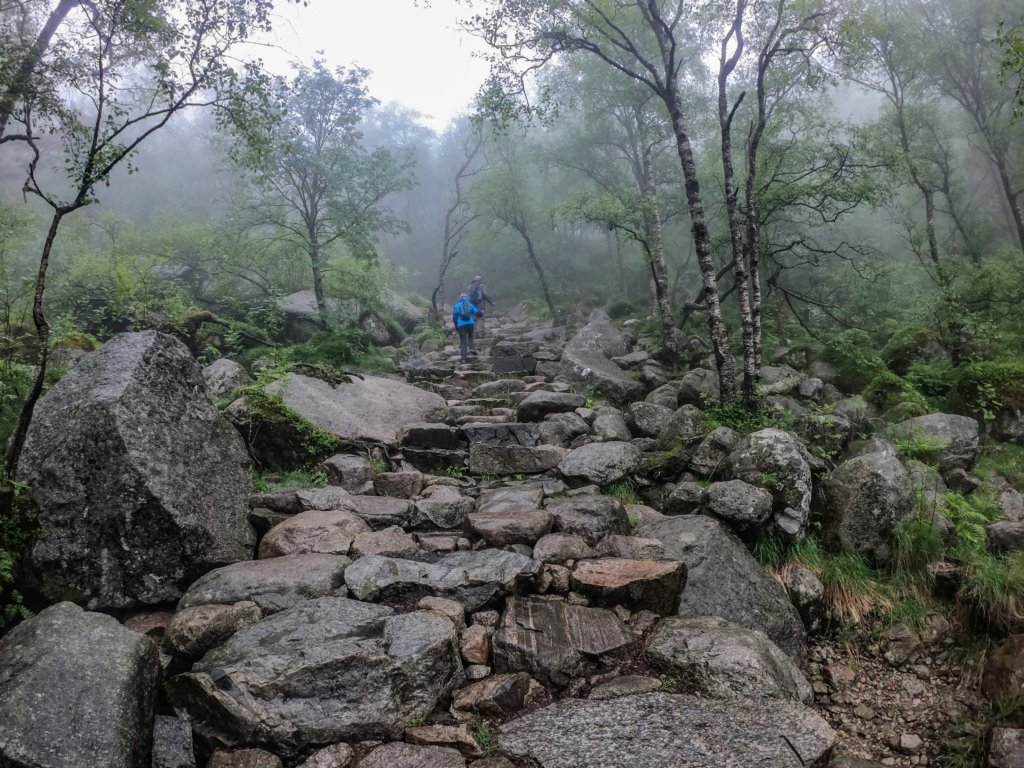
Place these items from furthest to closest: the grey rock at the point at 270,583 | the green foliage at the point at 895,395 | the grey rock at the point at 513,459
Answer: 1. the green foliage at the point at 895,395
2. the grey rock at the point at 513,459
3. the grey rock at the point at 270,583

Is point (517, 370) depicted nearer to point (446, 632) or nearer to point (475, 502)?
point (475, 502)

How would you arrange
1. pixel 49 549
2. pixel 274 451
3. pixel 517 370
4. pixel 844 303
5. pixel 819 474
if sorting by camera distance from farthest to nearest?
pixel 844 303, pixel 517 370, pixel 274 451, pixel 819 474, pixel 49 549

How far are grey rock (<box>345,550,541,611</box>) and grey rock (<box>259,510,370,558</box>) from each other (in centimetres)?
56

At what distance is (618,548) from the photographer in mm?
5598

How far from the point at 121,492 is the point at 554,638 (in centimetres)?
380

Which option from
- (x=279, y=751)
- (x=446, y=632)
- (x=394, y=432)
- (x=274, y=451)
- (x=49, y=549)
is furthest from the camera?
(x=394, y=432)

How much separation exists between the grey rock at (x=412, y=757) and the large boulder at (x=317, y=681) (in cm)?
17

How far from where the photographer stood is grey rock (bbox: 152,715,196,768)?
3281 mm

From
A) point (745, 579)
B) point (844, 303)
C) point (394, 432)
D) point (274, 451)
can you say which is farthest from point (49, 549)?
point (844, 303)

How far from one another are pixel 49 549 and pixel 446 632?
332 cm

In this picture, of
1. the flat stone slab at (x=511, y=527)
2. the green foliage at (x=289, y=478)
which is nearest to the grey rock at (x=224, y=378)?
the green foliage at (x=289, y=478)

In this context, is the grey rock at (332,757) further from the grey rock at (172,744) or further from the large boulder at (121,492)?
the large boulder at (121,492)

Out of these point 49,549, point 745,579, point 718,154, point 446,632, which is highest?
point 718,154

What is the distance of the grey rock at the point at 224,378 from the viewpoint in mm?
9305
